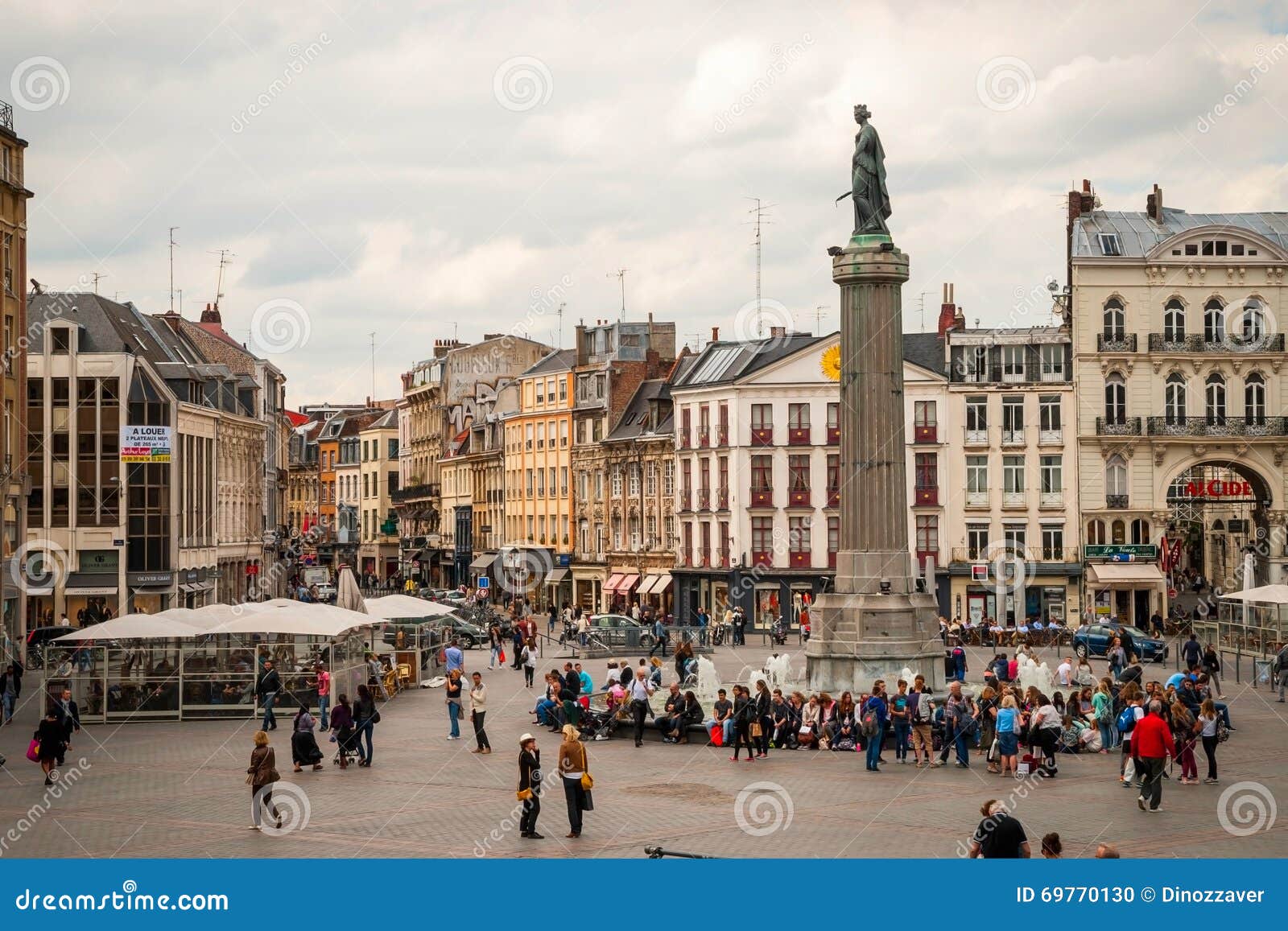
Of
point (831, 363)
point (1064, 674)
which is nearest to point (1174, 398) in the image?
point (831, 363)

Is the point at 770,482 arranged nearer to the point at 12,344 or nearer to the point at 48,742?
the point at 12,344

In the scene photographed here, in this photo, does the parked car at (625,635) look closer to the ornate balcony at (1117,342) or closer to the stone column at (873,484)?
the stone column at (873,484)

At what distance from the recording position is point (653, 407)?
9012cm

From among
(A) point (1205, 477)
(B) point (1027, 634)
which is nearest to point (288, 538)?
(A) point (1205, 477)

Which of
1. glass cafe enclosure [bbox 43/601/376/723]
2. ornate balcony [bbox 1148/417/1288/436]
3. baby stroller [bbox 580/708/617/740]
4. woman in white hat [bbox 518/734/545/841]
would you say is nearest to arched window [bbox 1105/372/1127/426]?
ornate balcony [bbox 1148/417/1288/436]

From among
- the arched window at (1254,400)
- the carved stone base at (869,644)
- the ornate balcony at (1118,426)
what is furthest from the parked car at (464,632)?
the arched window at (1254,400)

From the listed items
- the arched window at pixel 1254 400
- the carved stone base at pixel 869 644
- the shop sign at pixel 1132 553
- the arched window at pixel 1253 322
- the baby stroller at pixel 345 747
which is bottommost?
the baby stroller at pixel 345 747

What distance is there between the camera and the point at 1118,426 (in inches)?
2970

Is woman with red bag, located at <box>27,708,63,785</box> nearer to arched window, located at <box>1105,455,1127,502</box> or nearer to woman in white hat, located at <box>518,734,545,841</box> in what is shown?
woman in white hat, located at <box>518,734,545,841</box>

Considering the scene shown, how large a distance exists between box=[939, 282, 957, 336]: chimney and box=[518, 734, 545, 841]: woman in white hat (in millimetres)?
63082

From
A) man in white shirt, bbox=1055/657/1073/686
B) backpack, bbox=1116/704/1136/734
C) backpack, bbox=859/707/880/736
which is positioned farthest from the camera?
man in white shirt, bbox=1055/657/1073/686

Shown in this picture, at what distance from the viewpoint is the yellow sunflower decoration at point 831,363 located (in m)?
79.7

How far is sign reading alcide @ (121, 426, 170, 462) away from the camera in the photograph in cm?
6731

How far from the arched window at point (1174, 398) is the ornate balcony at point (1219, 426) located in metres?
0.05
